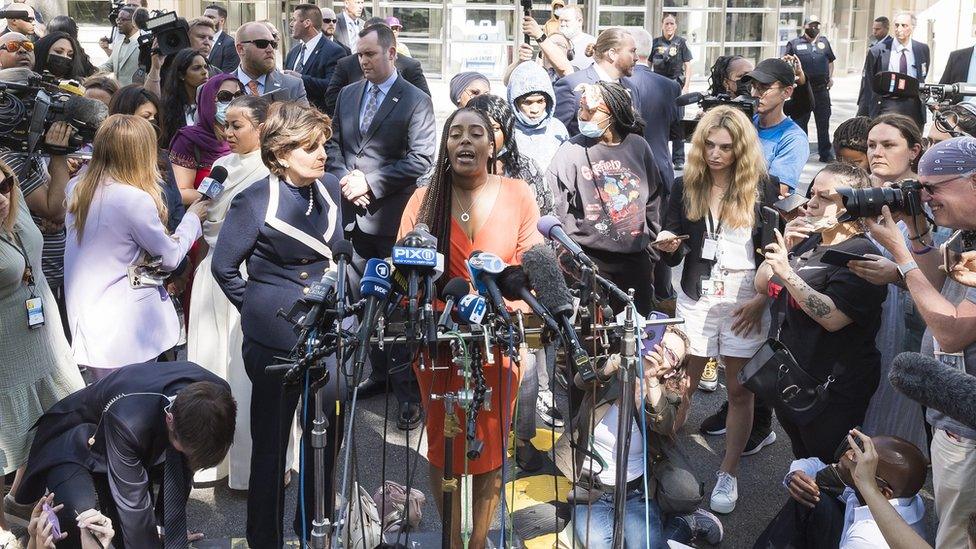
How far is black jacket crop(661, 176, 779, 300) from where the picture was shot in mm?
5004

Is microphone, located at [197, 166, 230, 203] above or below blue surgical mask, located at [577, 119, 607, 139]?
below

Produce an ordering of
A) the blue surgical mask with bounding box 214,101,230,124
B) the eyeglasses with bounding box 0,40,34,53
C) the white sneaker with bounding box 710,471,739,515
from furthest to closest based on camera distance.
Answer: the eyeglasses with bounding box 0,40,34,53 → the blue surgical mask with bounding box 214,101,230,124 → the white sneaker with bounding box 710,471,739,515

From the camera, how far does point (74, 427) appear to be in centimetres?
358

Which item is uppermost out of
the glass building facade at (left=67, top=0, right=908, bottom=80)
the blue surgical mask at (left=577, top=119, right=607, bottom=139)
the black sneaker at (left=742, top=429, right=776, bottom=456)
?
the glass building facade at (left=67, top=0, right=908, bottom=80)

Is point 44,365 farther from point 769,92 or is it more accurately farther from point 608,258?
point 769,92

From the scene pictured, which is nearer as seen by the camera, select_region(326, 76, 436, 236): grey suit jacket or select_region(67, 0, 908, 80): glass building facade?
select_region(326, 76, 436, 236): grey suit jacket

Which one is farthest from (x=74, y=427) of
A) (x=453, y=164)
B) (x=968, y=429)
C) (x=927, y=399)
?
(x=968, y=429)

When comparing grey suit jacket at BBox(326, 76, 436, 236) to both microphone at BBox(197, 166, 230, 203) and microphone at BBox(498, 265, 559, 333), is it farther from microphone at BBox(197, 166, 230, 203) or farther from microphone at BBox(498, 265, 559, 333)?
microphone at BBox(498, 265, 559, 333)

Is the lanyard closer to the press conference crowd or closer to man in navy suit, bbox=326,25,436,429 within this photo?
the press conference crowd

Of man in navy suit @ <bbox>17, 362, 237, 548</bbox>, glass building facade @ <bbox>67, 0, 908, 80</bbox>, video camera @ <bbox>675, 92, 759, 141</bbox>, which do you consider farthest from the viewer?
glass building facade @ <bbox>67, 0, 908, 80</bbox>

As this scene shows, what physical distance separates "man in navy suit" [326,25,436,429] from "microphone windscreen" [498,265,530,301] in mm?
2954

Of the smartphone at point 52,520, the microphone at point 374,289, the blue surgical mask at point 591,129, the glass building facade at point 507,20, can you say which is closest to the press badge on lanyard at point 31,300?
the smartphone at point 52,520

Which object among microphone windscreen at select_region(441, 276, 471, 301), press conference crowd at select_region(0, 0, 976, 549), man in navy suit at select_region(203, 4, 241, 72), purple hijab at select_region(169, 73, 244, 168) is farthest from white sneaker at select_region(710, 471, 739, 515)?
man in navy suit at select_region(203, 4, 241, 72)

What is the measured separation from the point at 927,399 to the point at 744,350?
186 centimetres
